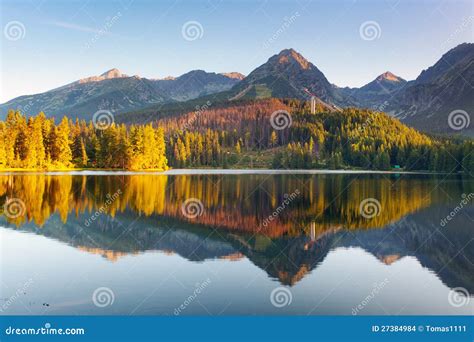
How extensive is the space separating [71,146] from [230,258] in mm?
131731

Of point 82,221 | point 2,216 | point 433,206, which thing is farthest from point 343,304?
point 433,206

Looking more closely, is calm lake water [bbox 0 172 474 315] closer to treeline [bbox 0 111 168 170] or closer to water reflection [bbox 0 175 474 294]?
water reflection [bbox 0 175 474 294]

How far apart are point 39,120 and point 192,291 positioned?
126123 mm

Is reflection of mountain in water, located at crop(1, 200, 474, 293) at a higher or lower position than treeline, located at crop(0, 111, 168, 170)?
lower

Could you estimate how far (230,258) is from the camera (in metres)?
30.3

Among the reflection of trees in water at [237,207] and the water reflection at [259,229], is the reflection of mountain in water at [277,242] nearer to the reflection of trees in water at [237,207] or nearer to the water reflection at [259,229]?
the water reflection at [259,229]

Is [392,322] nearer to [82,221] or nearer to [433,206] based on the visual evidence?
[82,221]

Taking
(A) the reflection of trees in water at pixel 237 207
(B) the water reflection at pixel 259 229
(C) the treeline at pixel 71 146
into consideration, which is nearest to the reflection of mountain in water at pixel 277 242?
(B) the water reflection at pixel 259 229

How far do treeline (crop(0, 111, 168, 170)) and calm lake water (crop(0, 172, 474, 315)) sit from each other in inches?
3080

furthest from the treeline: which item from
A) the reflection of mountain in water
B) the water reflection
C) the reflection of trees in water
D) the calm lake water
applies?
the reflection of mountain in water

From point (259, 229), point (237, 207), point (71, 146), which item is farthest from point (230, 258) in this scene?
point (71, 146)

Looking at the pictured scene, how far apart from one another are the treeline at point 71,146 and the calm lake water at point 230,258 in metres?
78.2

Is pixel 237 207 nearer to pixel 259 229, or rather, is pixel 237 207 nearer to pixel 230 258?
pixel 259 229

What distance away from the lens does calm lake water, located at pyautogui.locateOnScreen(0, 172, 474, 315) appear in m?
21.9
